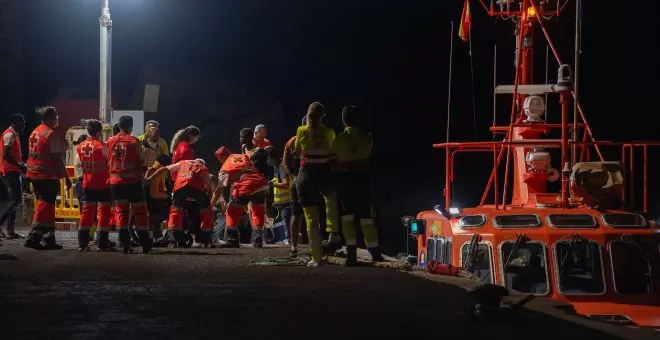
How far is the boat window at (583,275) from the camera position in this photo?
10734mm

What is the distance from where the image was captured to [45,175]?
540 inches

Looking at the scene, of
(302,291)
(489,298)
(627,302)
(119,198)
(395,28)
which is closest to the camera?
(489,298)

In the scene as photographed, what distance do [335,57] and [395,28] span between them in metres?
2.32

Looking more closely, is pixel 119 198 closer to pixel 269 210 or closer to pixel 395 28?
pixel 269 210

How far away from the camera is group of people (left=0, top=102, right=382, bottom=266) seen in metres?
11.2

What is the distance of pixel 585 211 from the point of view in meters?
11.2

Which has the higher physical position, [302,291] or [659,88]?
[659,88]

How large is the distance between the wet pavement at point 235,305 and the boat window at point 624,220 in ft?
8.66

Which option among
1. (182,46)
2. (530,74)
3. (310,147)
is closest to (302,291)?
(310,147)

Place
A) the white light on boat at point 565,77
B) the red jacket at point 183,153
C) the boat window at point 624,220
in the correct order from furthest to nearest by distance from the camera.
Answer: the red jacket at point 183,153 < the white light on boat at point 565,77 < the boat window at point 624,220

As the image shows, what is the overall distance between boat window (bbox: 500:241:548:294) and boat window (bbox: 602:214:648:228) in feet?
2.88

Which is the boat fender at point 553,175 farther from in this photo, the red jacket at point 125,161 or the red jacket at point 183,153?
the red jacket at point 183,153

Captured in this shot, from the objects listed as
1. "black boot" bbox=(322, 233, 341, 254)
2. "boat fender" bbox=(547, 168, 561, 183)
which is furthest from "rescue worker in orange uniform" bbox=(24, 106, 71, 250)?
"boat fender" bbox=(547, 168, 561, 183)

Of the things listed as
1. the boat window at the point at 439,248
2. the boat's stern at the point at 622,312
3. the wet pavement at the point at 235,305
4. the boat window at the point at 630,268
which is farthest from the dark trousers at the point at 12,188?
the boat window at the point at 630,268
